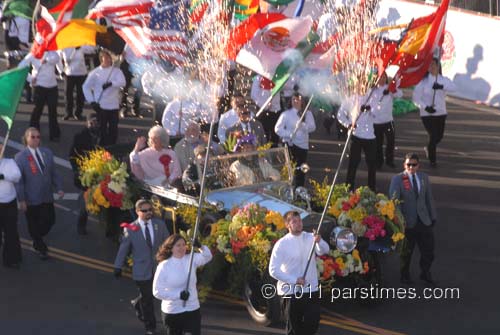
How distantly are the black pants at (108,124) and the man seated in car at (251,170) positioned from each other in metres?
5.73

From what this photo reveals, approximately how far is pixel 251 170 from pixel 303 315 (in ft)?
10.6

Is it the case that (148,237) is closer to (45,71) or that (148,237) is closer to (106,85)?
(106,85)

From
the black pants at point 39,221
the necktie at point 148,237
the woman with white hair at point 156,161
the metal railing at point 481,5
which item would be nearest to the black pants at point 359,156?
the woman with white hair at point 156,161

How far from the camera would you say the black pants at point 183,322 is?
11477 millimetres

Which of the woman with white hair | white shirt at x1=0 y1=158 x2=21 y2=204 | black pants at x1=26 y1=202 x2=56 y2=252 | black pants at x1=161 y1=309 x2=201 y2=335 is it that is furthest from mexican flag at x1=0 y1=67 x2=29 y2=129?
black pants at x1=161 y1=309 x2=201 y2=335

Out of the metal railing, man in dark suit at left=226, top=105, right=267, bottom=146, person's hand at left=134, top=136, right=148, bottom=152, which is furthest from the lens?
the metal railing

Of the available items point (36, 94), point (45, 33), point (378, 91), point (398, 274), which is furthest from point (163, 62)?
point (398, 274)

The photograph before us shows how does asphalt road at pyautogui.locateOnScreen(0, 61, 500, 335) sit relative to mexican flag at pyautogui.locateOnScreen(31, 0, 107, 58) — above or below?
below

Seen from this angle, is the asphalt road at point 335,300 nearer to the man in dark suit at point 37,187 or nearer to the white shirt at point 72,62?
the man in dark suit at point 37,187

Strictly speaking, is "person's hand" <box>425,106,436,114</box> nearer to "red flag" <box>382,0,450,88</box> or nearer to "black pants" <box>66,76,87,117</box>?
"red flag" <box>382,0,450,88</box>

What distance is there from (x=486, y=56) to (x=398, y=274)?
35.7 ft

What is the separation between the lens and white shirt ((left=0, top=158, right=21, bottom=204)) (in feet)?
48.9

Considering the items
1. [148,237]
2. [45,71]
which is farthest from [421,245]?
Answer: [45,71]

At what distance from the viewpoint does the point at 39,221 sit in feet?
50.7
